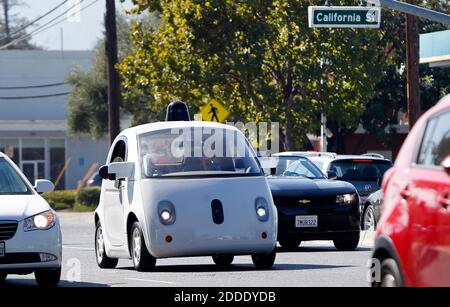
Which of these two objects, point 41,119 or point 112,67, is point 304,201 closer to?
point 112,67

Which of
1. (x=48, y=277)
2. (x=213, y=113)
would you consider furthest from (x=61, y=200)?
(x=48, y=277)

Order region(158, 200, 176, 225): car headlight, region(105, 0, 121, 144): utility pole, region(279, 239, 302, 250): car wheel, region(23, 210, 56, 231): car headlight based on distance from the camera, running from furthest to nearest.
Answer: region(105, 0, 121, 144): utility pole, region(279, 239, 302, 250): car wheel, region(158, 200, 176, 225): car headlight, region(23, 210, 56, 231): car headlight

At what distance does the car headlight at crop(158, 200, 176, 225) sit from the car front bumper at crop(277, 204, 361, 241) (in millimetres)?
4763

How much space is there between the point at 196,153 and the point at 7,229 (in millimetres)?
3214

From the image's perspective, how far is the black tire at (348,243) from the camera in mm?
21047

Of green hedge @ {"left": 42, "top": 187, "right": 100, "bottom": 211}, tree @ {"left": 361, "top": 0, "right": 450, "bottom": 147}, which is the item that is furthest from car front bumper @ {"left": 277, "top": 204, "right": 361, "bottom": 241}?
tree @ {"left": 361, "top": 0, "right": 450, "bottom": 147}

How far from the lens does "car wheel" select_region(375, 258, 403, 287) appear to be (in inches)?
371

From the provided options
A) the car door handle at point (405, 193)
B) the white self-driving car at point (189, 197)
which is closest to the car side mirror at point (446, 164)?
the car door handle at point (405, 193)

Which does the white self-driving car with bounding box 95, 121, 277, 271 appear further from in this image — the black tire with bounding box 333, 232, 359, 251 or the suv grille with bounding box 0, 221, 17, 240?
the black tire with bounding box 333, 232, 359, 251

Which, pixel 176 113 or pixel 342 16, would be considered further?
pixel 342 16

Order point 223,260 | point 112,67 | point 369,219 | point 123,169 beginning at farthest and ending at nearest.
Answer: point 112,67, point 369,219, point 223,260, point 123,169

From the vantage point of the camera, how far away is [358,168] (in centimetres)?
2767

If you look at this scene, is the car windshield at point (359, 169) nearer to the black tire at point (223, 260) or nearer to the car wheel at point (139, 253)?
the black tire at point (223, 260)
